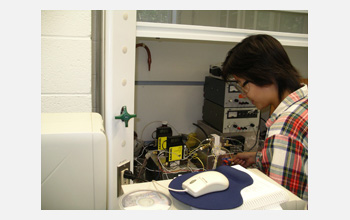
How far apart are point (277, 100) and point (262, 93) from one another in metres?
0.07

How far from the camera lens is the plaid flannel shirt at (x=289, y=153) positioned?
85 centimetres

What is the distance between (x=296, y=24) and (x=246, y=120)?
674 millimetres

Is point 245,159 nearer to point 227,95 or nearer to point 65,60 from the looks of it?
point 227,95

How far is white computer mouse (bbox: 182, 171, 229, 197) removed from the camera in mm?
477

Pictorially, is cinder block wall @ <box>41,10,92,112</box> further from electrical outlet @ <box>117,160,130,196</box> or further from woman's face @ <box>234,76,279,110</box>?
woman's face @ <box>234,76,279,110</box>

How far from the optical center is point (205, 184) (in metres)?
0.48

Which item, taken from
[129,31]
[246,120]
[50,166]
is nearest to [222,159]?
[246,120]

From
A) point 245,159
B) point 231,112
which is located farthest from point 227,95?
point 245,159

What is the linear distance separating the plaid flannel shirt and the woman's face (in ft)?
0.62

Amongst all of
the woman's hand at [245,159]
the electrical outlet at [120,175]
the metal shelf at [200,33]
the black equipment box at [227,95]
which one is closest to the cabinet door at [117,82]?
the electrical outlet at [120,175]

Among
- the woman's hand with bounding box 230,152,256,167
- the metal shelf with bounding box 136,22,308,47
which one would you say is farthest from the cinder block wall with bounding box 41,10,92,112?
the woman's hand with bounding box 230,152,256,167

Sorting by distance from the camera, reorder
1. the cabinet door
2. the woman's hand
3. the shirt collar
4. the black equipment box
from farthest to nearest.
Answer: the black equipment box
the woman's hand
the shirt collar
the cabinet door

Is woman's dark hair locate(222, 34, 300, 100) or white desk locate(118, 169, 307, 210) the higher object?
woman's dark hair locate(222, 34, 300, 100)

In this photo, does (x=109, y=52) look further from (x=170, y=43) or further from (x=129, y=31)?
(x=170, y=43)
